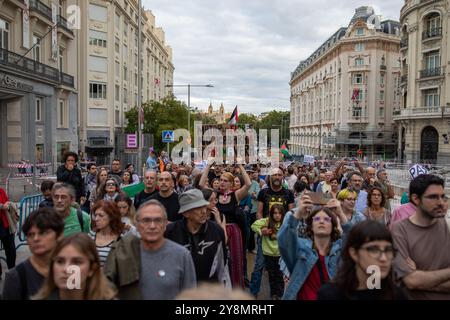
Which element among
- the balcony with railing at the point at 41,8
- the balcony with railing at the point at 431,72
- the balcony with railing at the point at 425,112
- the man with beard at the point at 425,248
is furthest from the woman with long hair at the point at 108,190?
the balcony with railing at the point at 431,72

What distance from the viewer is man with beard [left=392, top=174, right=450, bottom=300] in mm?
2859

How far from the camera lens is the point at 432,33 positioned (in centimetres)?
3934

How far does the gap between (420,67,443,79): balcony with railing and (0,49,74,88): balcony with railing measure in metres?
33.9

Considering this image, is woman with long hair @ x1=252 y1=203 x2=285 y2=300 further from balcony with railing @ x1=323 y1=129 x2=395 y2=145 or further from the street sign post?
balcony with railing @ x1=323 y1=129 x2=395 y2=145

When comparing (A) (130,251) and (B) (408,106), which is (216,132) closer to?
(A) (130,251)

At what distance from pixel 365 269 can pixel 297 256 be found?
94 centimetres

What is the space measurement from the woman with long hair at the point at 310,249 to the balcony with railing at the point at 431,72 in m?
41.4

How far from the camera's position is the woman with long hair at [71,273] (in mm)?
2459

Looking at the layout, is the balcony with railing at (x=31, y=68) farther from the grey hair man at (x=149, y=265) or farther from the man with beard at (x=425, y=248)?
the man with beard at (x=425, y=248)

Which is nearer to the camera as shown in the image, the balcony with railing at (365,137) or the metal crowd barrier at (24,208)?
the metal crowd barrier at (24,208)

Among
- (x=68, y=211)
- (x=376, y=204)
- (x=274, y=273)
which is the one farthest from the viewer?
(x=274, y=273)

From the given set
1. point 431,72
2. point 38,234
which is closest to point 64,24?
point 38,234

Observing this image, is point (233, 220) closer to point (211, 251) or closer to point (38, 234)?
point (211, 251)

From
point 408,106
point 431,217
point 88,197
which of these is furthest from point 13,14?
point 408,106
